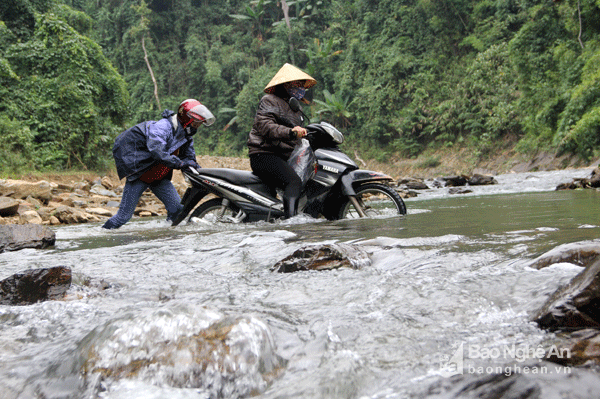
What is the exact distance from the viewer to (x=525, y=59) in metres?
19.1

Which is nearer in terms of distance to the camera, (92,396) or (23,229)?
(92,396)

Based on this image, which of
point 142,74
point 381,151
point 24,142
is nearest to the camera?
point 24,142

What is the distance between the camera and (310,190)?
5320 millimetres

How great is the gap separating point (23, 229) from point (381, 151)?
27302mm

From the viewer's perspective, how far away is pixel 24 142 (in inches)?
565

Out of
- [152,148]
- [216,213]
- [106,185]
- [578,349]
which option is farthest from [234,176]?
[106,185]

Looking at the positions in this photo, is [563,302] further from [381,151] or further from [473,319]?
[381,151]

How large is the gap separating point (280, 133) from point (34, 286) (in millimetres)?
2934

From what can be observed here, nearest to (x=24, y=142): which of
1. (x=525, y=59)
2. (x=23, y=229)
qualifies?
(x=23, y=229)

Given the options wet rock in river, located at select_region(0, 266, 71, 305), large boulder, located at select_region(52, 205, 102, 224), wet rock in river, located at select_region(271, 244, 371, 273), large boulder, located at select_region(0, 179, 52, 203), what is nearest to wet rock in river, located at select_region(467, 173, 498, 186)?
large boulder, located at select_region(52, 205, 102, 224)

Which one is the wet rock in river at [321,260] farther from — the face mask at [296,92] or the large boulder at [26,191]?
the large boulder at [26,191]

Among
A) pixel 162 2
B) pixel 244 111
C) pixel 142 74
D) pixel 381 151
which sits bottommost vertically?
pixel 381 151

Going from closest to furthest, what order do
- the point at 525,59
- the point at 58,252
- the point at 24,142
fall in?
the point at 58,252 → the point at 24,142 → the point at 525,59

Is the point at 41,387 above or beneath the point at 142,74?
beneath
